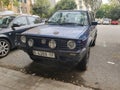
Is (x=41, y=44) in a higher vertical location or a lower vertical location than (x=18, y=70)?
higher

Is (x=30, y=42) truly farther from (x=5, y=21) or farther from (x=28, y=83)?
(x=5, y=21)

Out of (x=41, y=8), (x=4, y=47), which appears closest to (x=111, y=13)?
(x=41, y=8)

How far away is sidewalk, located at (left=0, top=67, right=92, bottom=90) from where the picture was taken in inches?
179

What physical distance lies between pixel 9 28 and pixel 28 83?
9.70 feet

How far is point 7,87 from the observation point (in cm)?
452

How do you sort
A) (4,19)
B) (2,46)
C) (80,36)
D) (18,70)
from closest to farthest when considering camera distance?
(80,36) < (18,70) < (2,46) < (4,19)

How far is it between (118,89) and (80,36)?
5.04 feet

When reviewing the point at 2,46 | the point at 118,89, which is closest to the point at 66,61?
the point at 118,89

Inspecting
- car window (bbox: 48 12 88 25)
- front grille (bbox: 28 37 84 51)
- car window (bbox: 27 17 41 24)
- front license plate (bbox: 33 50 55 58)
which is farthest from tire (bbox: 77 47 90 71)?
car window (bbox: 27 17 41 24)

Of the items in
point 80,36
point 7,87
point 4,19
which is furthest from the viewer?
point 4,19

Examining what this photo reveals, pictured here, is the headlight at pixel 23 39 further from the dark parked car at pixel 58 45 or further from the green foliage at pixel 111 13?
the green foliage at pixel 111 13

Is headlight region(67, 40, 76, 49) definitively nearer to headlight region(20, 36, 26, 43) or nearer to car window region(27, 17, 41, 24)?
headlight region(20, 36, 26, 43)

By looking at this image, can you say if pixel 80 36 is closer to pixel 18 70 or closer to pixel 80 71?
pixel 80 71

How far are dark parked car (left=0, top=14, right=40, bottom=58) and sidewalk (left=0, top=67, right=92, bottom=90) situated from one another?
1.76 m
